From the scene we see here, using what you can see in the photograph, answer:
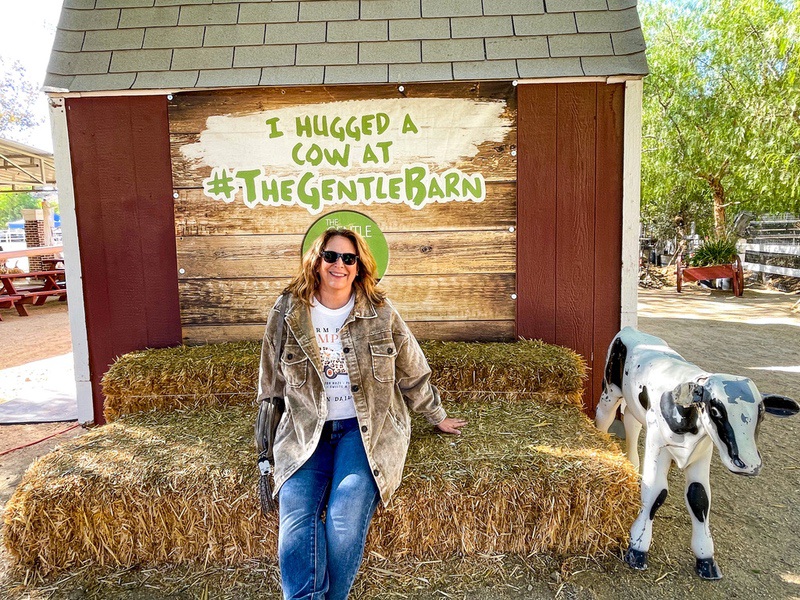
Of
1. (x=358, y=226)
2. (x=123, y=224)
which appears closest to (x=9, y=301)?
(x=123, y=224)

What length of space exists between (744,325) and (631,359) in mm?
7064

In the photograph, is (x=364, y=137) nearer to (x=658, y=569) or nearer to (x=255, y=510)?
(x=255, y=510)

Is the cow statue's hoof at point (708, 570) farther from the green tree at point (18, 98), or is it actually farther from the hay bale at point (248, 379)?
the green tree at point (18, 98)

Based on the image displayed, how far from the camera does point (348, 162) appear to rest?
13.4 ft

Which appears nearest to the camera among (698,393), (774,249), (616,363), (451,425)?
(698,393)

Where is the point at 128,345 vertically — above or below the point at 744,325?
above

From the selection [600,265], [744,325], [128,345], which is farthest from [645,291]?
[128,345]

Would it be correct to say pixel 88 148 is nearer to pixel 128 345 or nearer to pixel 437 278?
pixel 128 345

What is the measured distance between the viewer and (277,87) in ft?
13.0

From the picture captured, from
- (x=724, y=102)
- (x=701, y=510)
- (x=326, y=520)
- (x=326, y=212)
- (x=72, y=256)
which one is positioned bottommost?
(x=701, y=510)

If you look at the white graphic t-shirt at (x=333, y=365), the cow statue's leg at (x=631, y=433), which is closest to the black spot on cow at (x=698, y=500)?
the cow statue's leg at (x=631, y=433)

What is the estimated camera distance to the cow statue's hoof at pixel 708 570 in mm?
2547

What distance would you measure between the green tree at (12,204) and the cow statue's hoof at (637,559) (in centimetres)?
8079

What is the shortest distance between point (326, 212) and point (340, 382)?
75.8 inches
